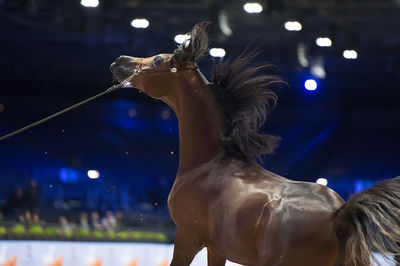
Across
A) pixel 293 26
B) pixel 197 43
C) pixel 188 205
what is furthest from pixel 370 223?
pixel 293 26

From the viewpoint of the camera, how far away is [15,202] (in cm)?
964

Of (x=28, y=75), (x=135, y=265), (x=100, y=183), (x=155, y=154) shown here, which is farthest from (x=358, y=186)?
(x=28, y=75)

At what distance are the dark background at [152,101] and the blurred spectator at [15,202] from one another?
0.40 feet

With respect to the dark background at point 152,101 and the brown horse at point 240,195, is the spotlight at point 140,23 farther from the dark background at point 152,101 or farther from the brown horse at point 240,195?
the brown horse at point 240,195

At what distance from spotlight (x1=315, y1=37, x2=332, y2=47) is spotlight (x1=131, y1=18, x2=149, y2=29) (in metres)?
2.67

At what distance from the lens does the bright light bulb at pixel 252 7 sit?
844 centimetres

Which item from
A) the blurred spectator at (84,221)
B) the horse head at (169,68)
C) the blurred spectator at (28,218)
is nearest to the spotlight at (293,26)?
the blurred spectator at (84,221)

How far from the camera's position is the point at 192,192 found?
131 inches

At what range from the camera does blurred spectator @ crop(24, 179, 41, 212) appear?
9648 mm

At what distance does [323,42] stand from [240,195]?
272 inches

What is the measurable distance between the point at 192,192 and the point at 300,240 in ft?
2.71

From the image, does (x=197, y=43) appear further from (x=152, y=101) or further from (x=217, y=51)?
(x=152, y=101)

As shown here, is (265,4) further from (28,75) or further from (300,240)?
(300,240)

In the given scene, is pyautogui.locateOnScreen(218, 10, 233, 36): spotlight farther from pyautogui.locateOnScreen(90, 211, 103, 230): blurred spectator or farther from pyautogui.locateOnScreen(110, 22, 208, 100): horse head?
pyautogui.locateOnScreen(110, 22, 208, 100): horse head
